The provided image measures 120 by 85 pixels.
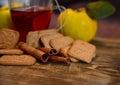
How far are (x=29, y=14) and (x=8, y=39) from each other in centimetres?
9

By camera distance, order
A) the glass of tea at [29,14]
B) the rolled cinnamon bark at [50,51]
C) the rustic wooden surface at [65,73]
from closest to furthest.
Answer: the rustic wooden surface at [65,73] < the rolled cinnamon bark at [50,51] < the glass of tea at [29,14]

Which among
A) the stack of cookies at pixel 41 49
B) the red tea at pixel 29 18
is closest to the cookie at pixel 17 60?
the stack of cookies at pixel 41 49

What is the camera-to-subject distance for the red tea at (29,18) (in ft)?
2.13

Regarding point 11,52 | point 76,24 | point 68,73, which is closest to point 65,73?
point 68,73

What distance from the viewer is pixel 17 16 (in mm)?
661

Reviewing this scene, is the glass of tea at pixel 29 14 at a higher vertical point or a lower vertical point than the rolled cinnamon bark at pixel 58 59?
higher

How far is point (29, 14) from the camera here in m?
0.65

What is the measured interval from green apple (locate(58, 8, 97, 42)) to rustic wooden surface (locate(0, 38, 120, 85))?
0.49 ft

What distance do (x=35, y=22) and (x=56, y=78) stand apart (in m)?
0.23

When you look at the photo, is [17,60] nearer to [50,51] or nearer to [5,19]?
[50,51]

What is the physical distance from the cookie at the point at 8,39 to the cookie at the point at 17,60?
0.05 metres

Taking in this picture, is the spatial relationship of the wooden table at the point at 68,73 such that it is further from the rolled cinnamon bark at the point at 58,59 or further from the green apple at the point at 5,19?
the green apple at the point at 5,19

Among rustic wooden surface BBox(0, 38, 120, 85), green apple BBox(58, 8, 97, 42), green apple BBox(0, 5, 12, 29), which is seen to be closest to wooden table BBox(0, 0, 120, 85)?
rustic wooden surface BBox(0, 38, 120, 85)

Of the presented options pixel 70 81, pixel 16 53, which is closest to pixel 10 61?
pixel 16 53
